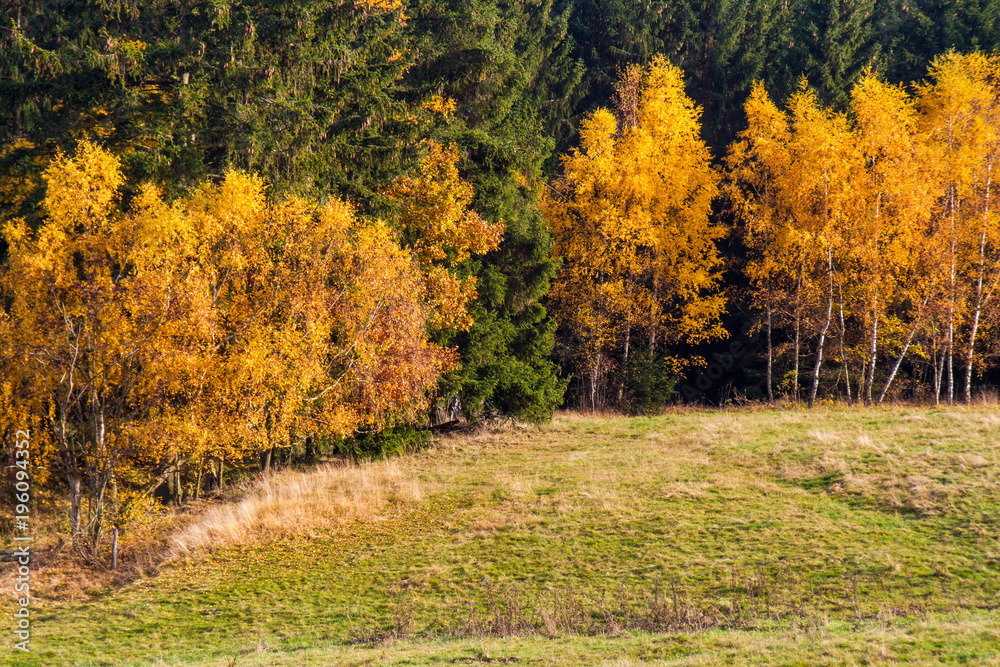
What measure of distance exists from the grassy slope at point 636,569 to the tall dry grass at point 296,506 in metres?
0.52

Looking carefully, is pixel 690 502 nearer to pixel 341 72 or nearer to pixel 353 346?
pixel 353 346

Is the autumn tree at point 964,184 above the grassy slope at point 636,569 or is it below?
above

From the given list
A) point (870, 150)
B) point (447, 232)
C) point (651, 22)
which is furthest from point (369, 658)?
point (651, 22)

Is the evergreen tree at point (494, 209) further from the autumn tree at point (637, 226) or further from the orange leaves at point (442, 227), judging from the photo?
the autumn tree at point (637, 226)

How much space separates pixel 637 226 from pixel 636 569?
67.6ft

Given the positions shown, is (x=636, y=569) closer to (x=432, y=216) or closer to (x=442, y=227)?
(x=442, y=227)

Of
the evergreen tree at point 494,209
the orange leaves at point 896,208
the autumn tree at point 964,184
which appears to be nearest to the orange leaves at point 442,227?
the evergreen tree at point 494,209

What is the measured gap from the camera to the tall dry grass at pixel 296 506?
17.8m

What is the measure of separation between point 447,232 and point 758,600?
15.5 metres

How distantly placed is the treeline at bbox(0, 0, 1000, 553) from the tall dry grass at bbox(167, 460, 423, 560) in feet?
4.06

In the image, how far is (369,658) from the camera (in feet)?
36.6

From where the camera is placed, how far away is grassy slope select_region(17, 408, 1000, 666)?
1128 centimetres

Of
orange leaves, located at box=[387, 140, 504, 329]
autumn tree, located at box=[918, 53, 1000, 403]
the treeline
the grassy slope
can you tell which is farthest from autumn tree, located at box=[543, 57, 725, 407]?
the grassy slope

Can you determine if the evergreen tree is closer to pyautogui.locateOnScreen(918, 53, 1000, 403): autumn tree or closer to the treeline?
the treeline
